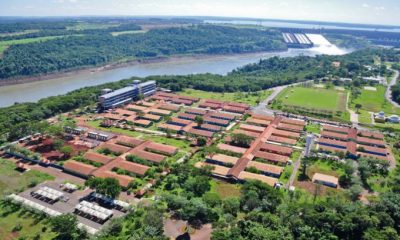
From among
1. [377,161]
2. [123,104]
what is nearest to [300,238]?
[377,161]

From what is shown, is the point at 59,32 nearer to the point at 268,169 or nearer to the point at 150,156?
the point at 150,156

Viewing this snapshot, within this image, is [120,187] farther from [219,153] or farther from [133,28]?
[133,28]

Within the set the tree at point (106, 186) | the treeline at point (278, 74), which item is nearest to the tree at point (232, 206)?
the tree at point (106, 186)

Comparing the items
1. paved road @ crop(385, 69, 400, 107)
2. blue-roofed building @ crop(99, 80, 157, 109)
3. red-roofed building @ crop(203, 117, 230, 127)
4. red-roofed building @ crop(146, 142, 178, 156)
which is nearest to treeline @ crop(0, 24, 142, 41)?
blue-roofed building @ crop(99, 80, 157, 109)

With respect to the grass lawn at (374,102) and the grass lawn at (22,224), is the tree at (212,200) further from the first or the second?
the grass lawn at (374,102)

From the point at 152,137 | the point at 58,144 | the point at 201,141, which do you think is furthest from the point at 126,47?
the point at 201,141
